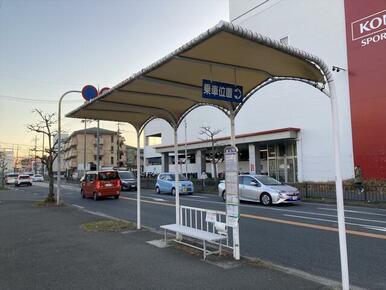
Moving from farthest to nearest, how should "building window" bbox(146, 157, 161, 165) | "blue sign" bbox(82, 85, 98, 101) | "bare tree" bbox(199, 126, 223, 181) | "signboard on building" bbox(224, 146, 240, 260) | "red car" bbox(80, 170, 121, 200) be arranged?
"building window" bbox(146, 157, 161, 165) → "bare tree" bbox(199, 126, 223, 181) → "red car" bbox(80, 170, 121, 200) → "blue sign" bbox(82, 85, 98, 101) → "signboard on building" bbox(224, 146, 240, 260)

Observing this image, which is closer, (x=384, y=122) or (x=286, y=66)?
(x=286, y=66)

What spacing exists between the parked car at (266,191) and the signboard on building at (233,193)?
10.8 m

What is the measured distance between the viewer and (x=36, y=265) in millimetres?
6801

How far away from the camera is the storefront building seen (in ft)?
82.1

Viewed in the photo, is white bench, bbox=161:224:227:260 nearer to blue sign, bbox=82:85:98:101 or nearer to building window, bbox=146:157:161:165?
blue sign, bbox=82:85:98:101

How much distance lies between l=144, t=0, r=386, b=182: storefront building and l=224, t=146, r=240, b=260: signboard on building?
835 inches

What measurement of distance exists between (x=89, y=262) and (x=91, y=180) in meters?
18.2

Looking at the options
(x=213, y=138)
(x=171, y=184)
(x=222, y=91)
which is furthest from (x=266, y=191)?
(x=213, y=138)

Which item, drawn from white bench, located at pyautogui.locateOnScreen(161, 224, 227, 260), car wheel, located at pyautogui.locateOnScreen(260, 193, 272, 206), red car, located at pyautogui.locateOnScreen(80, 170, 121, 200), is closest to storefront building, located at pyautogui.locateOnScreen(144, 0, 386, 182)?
car wheel, located at pyautogui.locateOnScreen(260, 193, 272, 206)

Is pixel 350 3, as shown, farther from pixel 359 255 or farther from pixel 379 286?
pixel 379 286

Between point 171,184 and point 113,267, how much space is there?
20612 mm

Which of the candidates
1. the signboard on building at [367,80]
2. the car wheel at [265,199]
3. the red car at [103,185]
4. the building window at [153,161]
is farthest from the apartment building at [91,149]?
the car wheel at [265,199]

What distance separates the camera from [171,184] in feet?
88.9

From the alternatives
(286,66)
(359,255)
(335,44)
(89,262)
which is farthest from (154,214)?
(335,44)
